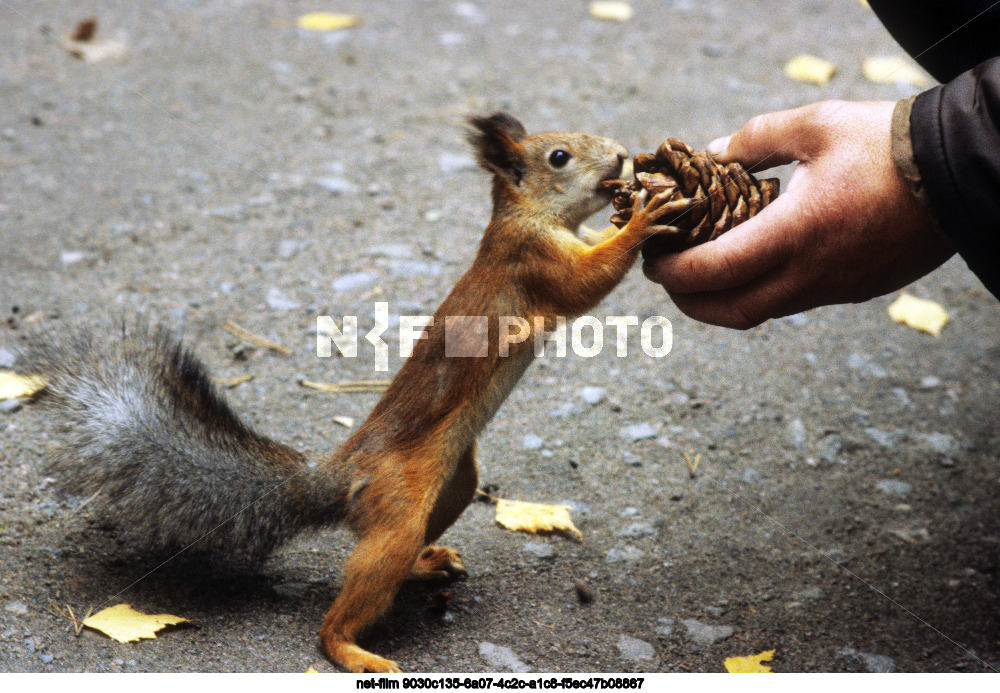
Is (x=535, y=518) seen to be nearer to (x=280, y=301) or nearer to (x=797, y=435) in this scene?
(x=797, y=435)

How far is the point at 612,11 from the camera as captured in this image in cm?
352

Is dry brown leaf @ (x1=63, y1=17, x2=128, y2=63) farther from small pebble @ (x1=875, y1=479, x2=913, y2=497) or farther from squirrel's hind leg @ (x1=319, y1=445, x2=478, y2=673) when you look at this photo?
small pebble @ (x1=875, y1=479, x2=913, y2=497)

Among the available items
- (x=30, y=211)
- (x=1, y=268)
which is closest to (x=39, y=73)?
(x=30, y=211)

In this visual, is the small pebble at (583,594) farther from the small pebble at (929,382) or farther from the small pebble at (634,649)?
the small pebble at (929,382)

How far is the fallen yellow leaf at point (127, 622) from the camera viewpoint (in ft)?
4.09

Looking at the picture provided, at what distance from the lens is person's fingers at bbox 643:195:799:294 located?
4.19 ft

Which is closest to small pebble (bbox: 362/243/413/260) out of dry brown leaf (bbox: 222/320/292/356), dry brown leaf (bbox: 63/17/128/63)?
dry brown leaf (bbox: 222/320/292/356)

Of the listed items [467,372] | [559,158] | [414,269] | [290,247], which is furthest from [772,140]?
[290,247]

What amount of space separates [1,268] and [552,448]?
1.40 metres

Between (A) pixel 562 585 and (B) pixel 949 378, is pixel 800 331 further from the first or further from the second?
(A) pixel 562 585

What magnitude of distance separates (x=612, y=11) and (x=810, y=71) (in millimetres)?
866

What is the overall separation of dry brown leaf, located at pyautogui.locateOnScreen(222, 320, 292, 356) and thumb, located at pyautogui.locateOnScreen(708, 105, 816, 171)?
105 cm

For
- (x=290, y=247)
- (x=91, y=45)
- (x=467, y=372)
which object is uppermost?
(x=91, y=45)

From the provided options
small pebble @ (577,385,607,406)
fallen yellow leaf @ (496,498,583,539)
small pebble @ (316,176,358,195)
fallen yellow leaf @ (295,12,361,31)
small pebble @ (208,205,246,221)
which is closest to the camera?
fallen yellow leaf @ (496,498,583,539)
